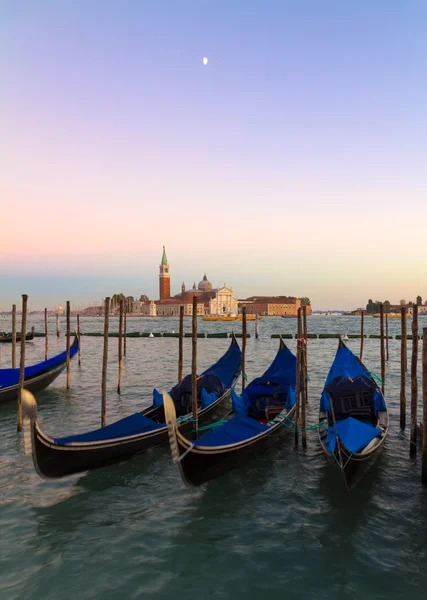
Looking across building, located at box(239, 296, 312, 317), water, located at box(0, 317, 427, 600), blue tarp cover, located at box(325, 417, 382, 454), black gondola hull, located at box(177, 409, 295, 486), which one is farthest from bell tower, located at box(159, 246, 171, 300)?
blue tarp cover, located at box(325, 417, 382, 454)

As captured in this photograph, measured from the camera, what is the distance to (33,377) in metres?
12.2

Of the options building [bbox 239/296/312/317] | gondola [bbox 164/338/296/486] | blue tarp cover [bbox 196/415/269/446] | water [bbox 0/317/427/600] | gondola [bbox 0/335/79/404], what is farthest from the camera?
building [bbox 239/296/312/317]

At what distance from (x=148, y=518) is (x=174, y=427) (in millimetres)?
1271

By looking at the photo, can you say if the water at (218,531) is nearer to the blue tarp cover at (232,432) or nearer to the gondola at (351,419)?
the gondola at (351,419)

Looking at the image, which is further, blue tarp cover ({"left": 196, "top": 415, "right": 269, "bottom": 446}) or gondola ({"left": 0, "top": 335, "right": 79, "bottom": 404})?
gondola ({"left": 0, "top": 335, "right": 79, "bottom": 404})

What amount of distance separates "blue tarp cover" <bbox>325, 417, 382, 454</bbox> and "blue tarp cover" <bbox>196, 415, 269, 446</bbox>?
1146 mm

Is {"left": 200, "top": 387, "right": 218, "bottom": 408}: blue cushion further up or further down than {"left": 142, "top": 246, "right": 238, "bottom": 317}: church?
further down

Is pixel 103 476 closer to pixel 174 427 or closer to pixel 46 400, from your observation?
pixel 174 427

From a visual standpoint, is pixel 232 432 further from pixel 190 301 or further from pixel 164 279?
pixel 164 279

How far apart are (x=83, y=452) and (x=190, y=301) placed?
124 m

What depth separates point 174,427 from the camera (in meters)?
4.95

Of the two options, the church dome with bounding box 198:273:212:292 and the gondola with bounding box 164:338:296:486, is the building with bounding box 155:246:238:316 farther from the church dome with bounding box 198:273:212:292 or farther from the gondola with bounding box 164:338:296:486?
the gondola with bounding box 164:338:296:486

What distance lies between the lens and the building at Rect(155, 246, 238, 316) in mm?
124531

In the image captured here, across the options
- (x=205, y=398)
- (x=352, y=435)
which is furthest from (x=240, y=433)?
(x=205, y=398)
